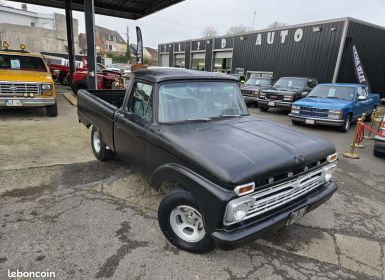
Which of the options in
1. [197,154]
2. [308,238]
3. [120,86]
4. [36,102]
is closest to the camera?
[197,154]

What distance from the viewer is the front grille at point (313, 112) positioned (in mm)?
9306

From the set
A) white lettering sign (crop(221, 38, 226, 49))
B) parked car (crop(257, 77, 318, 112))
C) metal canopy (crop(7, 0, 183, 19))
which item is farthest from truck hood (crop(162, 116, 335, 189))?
white lettering sign (crop(221, 38, 226, 49))

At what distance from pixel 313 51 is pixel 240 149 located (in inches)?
665

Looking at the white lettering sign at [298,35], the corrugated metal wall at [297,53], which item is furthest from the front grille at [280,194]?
the white lettering sign at [298,35]

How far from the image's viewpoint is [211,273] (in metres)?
2.65

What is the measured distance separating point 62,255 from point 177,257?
1.19 meters

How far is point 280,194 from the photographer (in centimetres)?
264

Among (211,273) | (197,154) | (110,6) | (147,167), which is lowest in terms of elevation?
(211,273)

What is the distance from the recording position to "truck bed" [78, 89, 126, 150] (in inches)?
173

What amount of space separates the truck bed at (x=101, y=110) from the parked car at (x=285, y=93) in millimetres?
8536

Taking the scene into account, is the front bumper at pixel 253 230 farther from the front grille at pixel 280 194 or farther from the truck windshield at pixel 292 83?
the truck windshield at pixel 292 83

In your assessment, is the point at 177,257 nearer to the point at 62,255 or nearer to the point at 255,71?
the point at 62,255

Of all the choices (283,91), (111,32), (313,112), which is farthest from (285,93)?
(111,32)

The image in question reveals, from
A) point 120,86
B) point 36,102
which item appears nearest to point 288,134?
point 36,102
